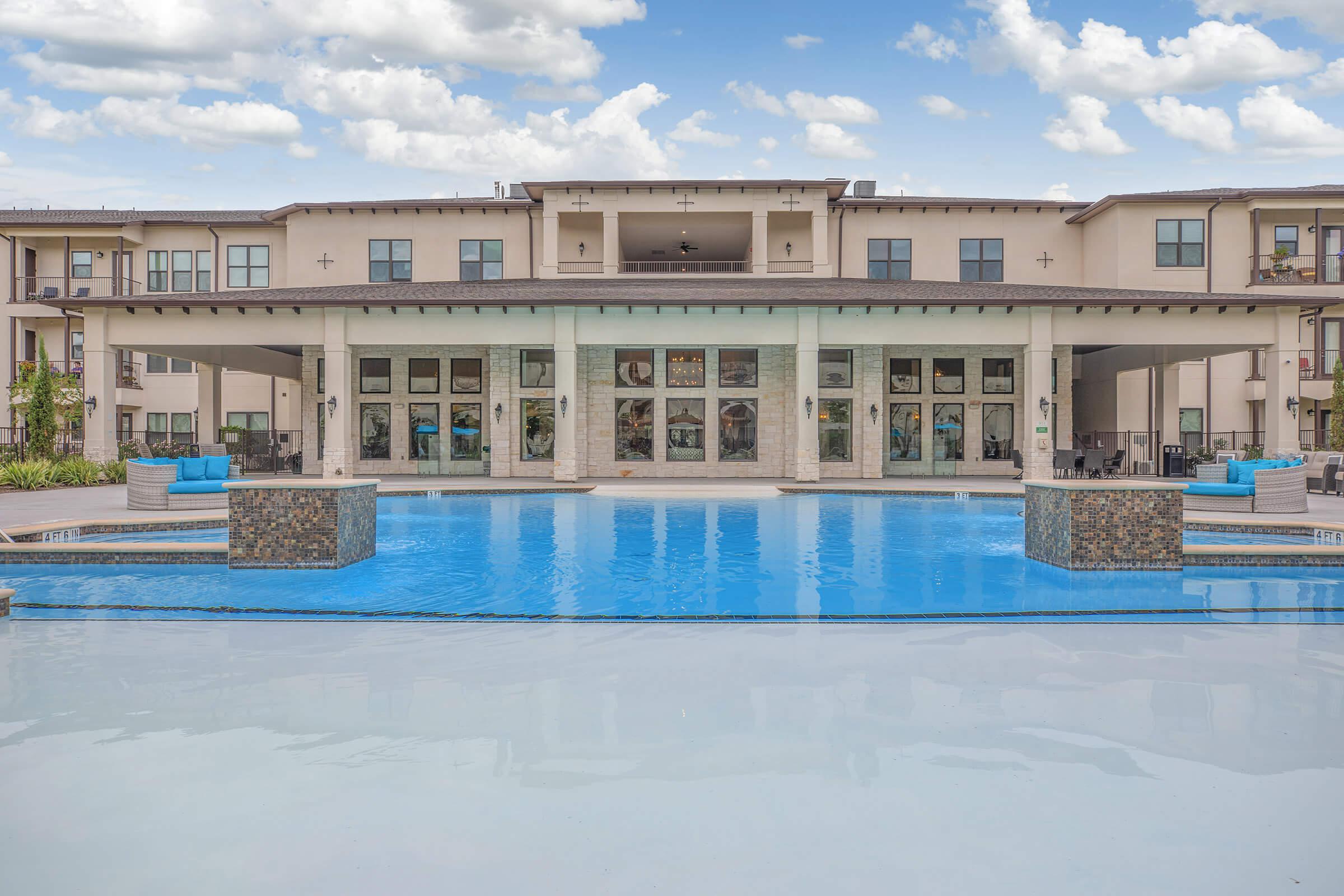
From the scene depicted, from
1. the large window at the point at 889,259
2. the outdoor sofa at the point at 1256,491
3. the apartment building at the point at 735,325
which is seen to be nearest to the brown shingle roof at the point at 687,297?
the apartment building at the point at 735,325

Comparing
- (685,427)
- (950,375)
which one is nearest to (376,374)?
(685,427)

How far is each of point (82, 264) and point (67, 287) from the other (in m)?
1.21

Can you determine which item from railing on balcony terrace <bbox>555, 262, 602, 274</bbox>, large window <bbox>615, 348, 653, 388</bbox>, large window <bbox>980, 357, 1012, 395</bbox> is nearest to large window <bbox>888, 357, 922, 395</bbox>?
large window <bbox>980, 357, 1012, 395</bbox>

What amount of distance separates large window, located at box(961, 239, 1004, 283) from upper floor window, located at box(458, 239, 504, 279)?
16.7m

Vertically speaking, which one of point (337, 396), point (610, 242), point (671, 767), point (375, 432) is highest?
point (610, 242)

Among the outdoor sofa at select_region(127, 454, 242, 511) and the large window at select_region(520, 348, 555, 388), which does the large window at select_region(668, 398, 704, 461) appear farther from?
the outdoor sofa at select_region(127, 454, 242, 511)

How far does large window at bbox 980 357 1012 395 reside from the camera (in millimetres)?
26547

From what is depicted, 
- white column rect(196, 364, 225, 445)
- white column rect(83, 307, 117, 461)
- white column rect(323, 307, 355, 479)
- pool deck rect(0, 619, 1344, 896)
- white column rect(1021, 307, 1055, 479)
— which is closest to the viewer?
pool deck rect(0, 619, 1344, 896)

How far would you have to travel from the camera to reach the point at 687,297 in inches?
848

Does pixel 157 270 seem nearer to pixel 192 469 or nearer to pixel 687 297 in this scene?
pixel 192 469

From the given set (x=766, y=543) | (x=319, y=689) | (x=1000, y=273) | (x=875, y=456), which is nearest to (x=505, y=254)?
(x=875, y=456)

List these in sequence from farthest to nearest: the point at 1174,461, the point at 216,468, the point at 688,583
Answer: the point at 1174,461 < the point at 216,468 < the point at 688,583

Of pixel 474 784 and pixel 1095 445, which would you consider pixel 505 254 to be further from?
pixel 474 784

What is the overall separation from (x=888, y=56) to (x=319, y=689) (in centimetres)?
3017
